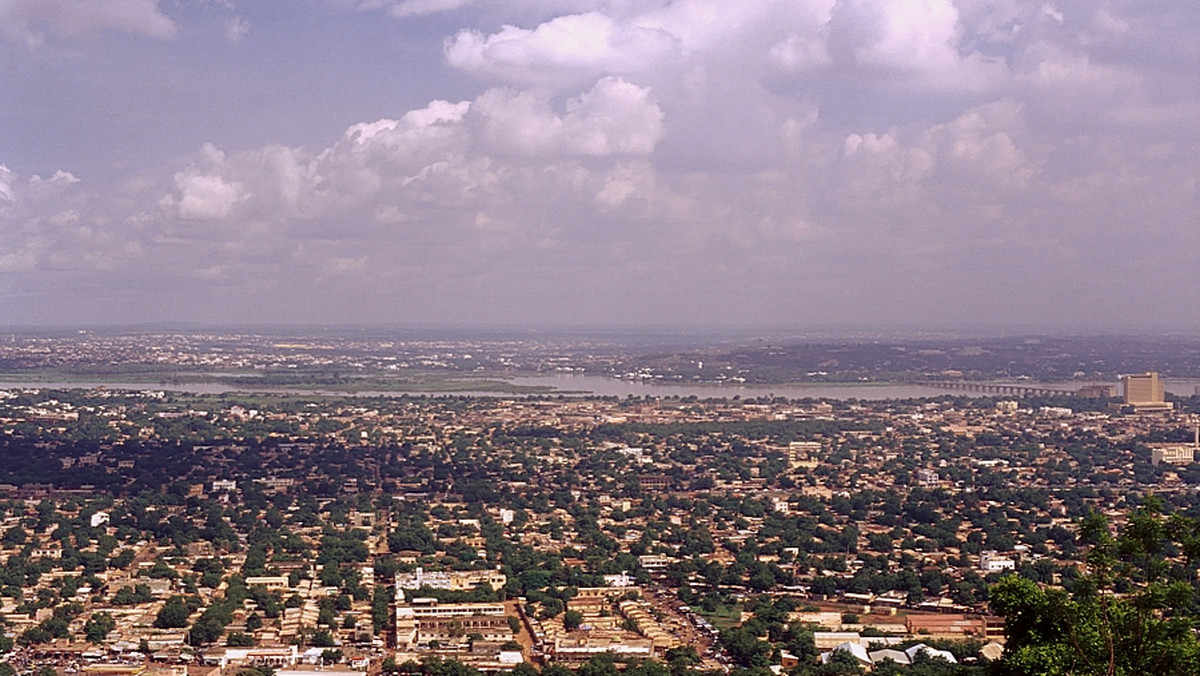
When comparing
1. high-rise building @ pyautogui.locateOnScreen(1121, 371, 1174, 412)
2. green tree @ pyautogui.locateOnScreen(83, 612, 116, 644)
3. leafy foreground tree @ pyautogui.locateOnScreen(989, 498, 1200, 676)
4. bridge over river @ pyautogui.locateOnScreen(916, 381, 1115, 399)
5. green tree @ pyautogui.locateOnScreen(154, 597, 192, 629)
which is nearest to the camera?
leafy foreground tree @ pyautogui.locateOnScreen(989, 498, 1200, 676)

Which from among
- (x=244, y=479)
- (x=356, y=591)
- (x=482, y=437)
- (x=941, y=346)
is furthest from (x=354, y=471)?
(x=941, y=346)

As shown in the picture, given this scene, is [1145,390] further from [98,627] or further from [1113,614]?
[1113,614]

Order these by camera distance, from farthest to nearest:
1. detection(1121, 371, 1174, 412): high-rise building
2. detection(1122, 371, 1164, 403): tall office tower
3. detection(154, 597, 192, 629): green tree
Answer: detection(1122, 371, 1164, 403): tall office tower, detection(1121, 371, 1174, 412): high-rise building, detection(154, 597, 192, 629): green tree

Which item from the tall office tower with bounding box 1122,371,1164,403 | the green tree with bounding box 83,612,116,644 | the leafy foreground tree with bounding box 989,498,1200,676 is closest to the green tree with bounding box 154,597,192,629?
the green tree with bounding box 83,612,116,644

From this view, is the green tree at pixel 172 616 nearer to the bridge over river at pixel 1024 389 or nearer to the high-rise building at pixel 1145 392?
the high-rise building at pixel 1145 392

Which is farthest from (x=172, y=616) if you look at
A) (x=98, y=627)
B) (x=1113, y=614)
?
(x=1113, y=614)

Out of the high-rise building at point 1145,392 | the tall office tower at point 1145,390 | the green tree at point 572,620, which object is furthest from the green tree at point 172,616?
the tall office tower at point 1145,390

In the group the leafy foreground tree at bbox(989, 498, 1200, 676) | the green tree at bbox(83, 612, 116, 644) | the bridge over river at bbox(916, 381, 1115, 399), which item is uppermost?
the leafy foreground tree at bbox(989, 498, 1200, 676)

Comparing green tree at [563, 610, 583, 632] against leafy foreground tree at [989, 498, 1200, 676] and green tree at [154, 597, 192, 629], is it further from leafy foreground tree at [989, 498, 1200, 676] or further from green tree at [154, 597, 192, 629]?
leafy foreground tree at [989, 498, 1200, 676]

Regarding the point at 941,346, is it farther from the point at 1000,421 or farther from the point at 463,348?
the point at 1000,421
